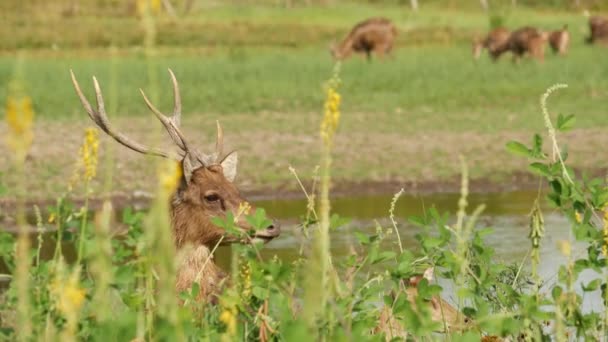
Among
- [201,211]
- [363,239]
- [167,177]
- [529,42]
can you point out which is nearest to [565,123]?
[363,239]

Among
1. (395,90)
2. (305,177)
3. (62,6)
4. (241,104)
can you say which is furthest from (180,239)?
(62,6)

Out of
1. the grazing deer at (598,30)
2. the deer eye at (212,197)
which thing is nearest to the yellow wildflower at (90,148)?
the deer eye at (212,197)

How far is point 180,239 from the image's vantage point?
6.49m

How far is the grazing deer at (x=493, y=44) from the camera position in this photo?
28.3m

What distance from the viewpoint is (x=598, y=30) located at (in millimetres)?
32594

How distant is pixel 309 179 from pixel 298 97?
594 cm

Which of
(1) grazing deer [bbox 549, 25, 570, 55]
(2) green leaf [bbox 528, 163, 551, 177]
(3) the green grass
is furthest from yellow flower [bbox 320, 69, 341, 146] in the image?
(1) grazing deer [bbox 549, 25, 570, 55]

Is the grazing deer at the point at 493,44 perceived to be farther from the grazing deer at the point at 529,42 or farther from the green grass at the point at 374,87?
the green grass at the point at 374,87

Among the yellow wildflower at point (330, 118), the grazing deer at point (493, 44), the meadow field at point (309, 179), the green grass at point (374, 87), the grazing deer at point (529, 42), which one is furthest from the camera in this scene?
the grazing deer at point (493, 44)

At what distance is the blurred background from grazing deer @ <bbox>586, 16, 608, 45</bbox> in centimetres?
88

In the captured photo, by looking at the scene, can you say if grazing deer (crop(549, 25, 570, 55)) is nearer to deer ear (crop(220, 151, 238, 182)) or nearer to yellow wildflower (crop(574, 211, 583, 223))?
deer ear (crop(220, 151, 238, 182))

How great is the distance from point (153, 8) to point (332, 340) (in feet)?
4.49

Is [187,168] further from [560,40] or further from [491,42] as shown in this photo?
[560,40]

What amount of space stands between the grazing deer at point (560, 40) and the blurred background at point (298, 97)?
177mm
